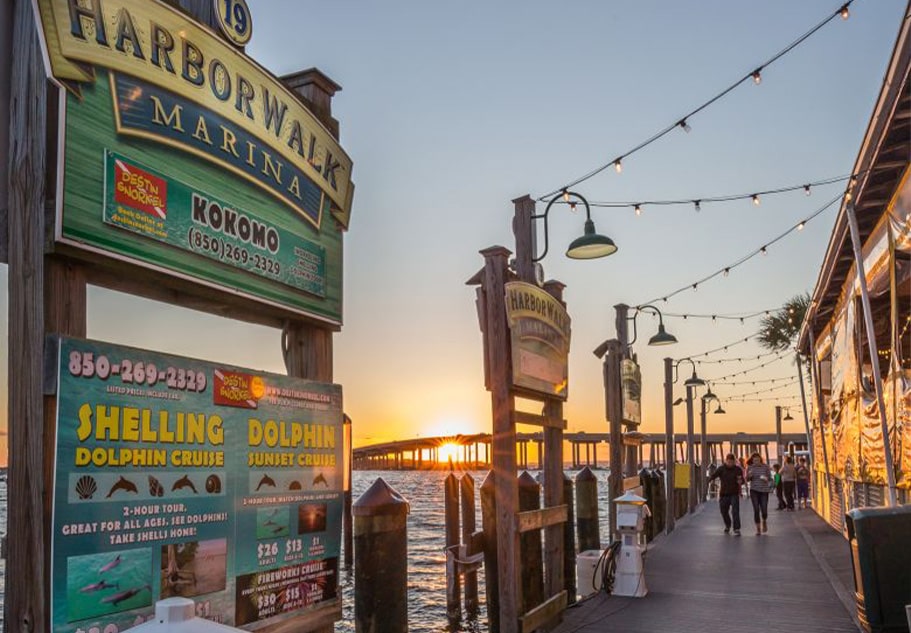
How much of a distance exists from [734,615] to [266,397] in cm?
659

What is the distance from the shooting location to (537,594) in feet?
31.6

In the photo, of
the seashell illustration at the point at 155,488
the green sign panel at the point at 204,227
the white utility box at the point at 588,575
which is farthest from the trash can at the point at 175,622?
the white utility box at the point at 588,575

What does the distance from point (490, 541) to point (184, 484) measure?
8188mm

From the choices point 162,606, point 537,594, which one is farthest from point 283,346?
point 537,594

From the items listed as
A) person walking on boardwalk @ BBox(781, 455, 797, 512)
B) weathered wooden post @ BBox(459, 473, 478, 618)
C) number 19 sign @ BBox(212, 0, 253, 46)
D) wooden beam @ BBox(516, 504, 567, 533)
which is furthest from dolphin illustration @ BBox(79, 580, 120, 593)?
person walking on boardwalk @ BBox(781, 455, 797, 512)

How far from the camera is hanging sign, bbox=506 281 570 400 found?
8.40m

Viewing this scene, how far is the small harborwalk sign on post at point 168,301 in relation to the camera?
365 cm

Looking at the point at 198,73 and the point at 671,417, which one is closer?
the point at 198,73

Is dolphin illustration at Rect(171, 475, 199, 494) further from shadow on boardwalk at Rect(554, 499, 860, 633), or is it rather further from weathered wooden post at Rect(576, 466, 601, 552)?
weathered wooden post at Rect(576, 466, 601, 552)

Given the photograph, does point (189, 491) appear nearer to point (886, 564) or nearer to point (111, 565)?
point (111, 565)

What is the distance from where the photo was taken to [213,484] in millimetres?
4473

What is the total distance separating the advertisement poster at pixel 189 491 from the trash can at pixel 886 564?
4583mm

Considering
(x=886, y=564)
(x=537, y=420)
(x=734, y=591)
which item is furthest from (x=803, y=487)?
(x=886, y=564)

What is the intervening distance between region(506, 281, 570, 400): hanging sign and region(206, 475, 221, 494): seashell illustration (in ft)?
13.7
